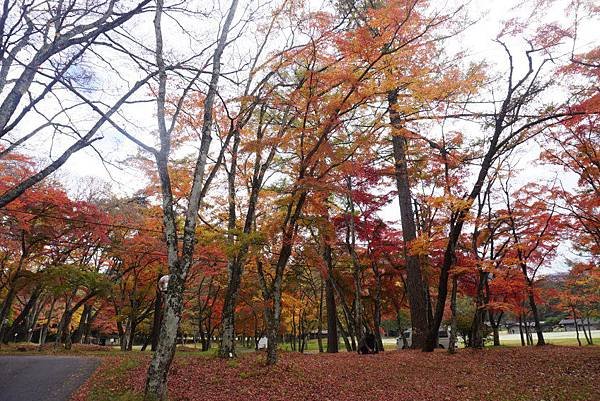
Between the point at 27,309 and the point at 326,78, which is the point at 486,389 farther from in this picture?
the point at 27,309

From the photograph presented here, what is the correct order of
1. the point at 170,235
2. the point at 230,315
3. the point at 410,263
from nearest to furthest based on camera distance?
the point at 170,235, the point at 230,315, the point at 410,263

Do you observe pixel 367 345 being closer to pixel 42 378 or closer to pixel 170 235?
pixel 170 235

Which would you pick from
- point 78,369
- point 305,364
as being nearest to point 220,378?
point 305,364

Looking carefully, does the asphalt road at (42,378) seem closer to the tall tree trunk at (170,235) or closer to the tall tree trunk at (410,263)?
the tall tree trunk at (170,235)

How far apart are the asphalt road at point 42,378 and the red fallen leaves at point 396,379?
747 millimetres

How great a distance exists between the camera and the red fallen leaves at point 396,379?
7.34 m

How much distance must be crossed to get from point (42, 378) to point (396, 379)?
9.29m

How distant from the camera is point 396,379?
8703 millimetres

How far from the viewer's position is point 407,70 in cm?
998

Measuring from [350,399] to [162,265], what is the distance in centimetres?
1578

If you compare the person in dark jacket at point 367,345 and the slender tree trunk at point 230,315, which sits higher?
the slender tree trunk at point 230,315

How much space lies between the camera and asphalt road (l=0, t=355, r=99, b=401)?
886cm

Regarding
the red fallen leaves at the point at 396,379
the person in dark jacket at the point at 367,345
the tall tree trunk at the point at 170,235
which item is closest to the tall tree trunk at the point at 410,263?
the person in dark jacket at the point at 367,345

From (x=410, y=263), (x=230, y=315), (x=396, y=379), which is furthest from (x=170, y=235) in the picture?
(x=410, y=263)
